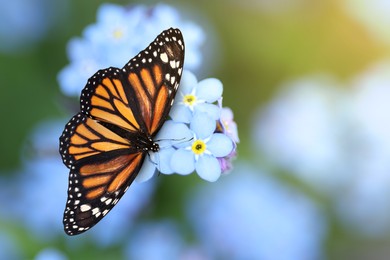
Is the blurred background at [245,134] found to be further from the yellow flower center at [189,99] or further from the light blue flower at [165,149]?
the light blue flower at [165,149]

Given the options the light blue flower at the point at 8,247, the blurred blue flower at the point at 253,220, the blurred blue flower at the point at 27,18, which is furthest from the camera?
the blurred blue flower at the point at 27,18

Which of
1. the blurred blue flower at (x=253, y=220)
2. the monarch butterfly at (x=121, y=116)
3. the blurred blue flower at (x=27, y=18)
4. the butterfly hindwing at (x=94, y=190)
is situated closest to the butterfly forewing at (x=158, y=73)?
the monarch butterfly at (x=121, y=116)

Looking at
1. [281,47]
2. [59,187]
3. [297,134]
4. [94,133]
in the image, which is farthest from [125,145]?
[281,47]

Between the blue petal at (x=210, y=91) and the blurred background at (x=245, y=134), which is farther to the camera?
the blurred background at (x=245, y=134)

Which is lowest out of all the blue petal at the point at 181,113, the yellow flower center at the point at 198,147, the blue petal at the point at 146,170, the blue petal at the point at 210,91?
the blue petal at the point at 146,170

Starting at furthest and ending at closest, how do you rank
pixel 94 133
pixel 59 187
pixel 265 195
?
pixel 265 195 → pixel 59 187 → pixel 94 133

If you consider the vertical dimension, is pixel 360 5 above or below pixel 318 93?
above

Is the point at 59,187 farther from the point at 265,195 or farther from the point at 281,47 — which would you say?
the point at 281,47

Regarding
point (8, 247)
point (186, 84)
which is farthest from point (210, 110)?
point (8, 247)
